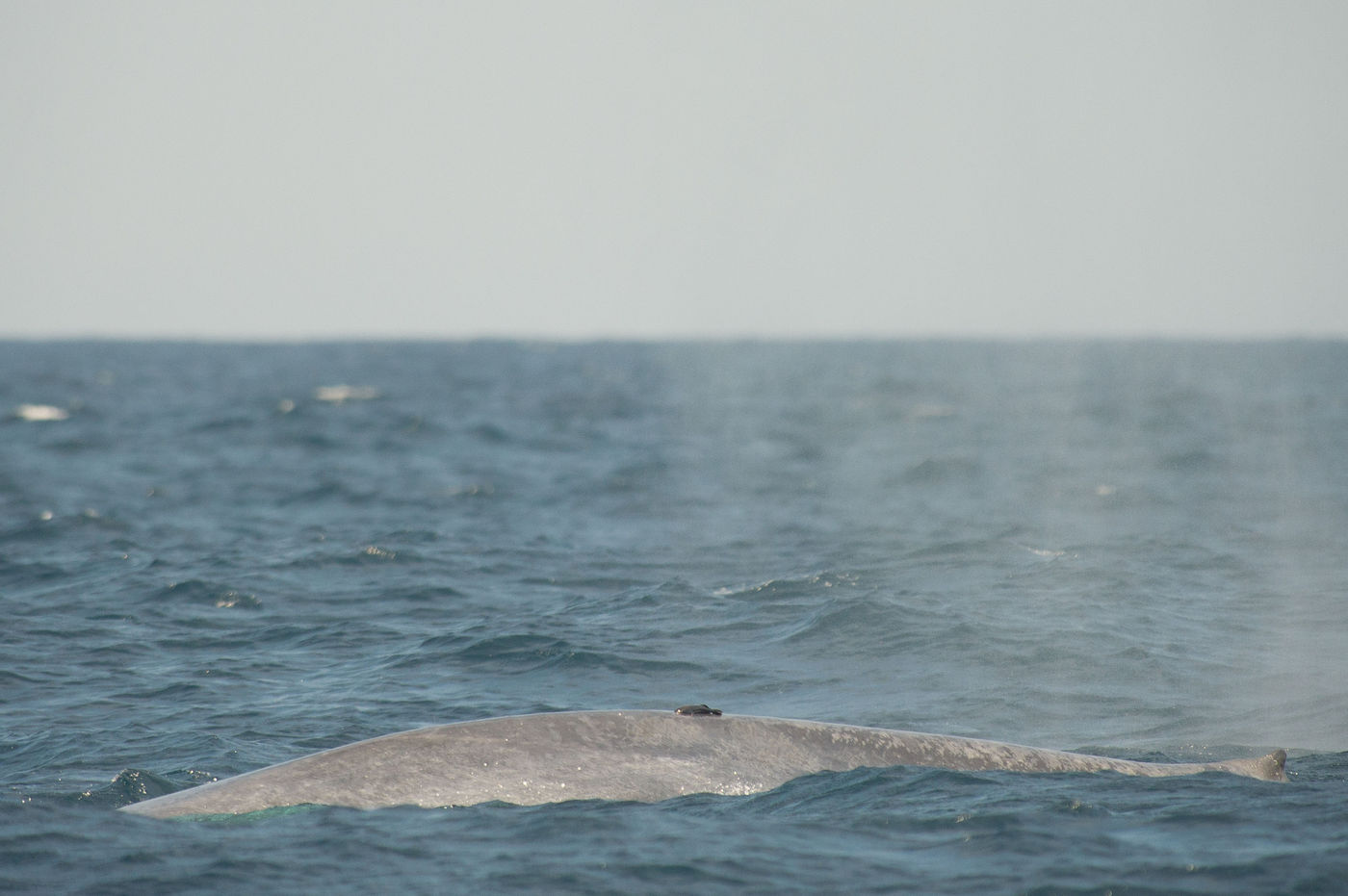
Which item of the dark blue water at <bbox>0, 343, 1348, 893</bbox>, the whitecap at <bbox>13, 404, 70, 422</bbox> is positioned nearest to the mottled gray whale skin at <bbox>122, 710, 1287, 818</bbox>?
the dark blue water at <bbox>0, 343, 1348, 893</bbox>

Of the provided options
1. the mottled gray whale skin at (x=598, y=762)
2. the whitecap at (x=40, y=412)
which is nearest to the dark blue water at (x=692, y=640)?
the mottled gray whale skin at (x=598, y=762)

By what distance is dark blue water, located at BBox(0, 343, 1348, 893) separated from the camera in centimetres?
911

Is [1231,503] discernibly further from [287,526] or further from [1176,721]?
[287,526]

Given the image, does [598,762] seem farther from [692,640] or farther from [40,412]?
[40,412]

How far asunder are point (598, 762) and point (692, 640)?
7199 mm

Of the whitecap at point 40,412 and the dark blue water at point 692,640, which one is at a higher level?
the dark blue water at point 692,640

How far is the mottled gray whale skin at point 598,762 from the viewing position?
10.2 m

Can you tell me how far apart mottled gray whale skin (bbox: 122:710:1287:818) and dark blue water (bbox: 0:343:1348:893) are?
0.29m

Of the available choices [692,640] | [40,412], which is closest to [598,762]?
[692,640]

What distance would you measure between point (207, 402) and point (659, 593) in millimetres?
57194

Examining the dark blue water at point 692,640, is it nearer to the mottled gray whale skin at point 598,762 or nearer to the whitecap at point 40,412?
the mottled gray whale skin at point 598,762

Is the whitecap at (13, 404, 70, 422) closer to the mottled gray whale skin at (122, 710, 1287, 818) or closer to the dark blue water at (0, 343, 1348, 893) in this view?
the dark blue water at (0, 343, 1348, 893)

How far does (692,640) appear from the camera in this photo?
1775cm

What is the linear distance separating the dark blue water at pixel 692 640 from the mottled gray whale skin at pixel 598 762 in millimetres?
293
